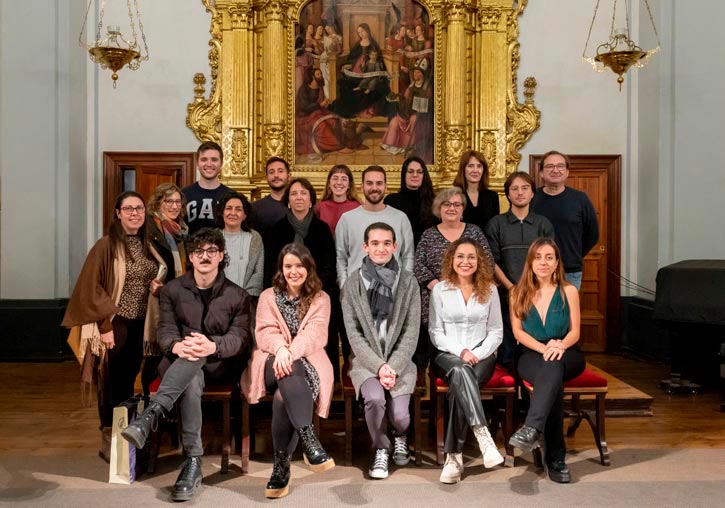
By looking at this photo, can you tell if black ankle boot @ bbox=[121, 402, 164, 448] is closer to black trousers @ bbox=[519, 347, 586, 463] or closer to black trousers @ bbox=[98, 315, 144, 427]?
black trousers @ bbox=[98, 315, 144, 427]

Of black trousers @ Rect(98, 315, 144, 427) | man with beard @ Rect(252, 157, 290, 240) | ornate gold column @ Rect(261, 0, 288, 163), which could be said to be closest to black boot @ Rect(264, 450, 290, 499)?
black trousers @ Rect(98, 315, 144, 427)

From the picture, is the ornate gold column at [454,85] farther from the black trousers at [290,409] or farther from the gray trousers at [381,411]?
the black trousers at [290,409]

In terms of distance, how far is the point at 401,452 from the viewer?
4.83 meters

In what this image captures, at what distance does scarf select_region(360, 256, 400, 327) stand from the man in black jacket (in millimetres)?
739

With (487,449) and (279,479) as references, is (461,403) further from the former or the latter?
(279,479)

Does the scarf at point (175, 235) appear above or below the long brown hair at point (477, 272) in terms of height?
above

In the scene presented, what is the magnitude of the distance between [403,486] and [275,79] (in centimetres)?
588

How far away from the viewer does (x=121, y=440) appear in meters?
4.47

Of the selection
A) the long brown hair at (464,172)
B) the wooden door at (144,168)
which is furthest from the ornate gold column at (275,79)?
the long brown hair at (464,172)

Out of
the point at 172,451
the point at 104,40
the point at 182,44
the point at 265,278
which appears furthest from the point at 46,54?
the point at 172,451

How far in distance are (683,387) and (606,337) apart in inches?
99.0

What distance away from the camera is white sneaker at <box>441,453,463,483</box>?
14.9 ft

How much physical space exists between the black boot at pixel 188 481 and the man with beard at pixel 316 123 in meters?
5.42

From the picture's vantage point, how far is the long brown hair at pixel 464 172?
592 cm
